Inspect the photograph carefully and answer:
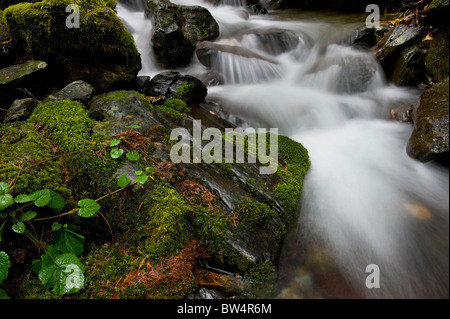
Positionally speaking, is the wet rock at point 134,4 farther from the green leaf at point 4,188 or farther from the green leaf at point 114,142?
the green leaf at point 4,188

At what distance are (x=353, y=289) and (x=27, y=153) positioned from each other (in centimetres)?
303

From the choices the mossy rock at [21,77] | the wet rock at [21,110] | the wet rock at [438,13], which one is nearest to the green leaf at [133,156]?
the wet rock at [21,110]

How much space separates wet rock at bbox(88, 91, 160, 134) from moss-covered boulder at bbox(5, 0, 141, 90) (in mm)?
1238

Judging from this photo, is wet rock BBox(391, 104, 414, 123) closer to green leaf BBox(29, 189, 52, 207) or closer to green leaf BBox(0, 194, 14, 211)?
green leaf BBox(29, 189, 52, 207)

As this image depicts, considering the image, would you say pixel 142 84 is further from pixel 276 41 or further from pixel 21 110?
pixel 276 41

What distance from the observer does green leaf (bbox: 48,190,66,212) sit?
2127 mm

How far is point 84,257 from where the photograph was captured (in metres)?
2.16

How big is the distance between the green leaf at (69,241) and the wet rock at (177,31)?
707 cm

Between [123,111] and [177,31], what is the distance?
595 cm

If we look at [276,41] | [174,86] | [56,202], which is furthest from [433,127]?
[276,41]

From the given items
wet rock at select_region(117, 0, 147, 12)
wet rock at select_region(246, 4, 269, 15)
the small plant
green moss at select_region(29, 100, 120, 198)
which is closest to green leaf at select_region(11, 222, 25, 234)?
the small plant

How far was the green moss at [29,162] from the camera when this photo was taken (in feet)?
7.09
